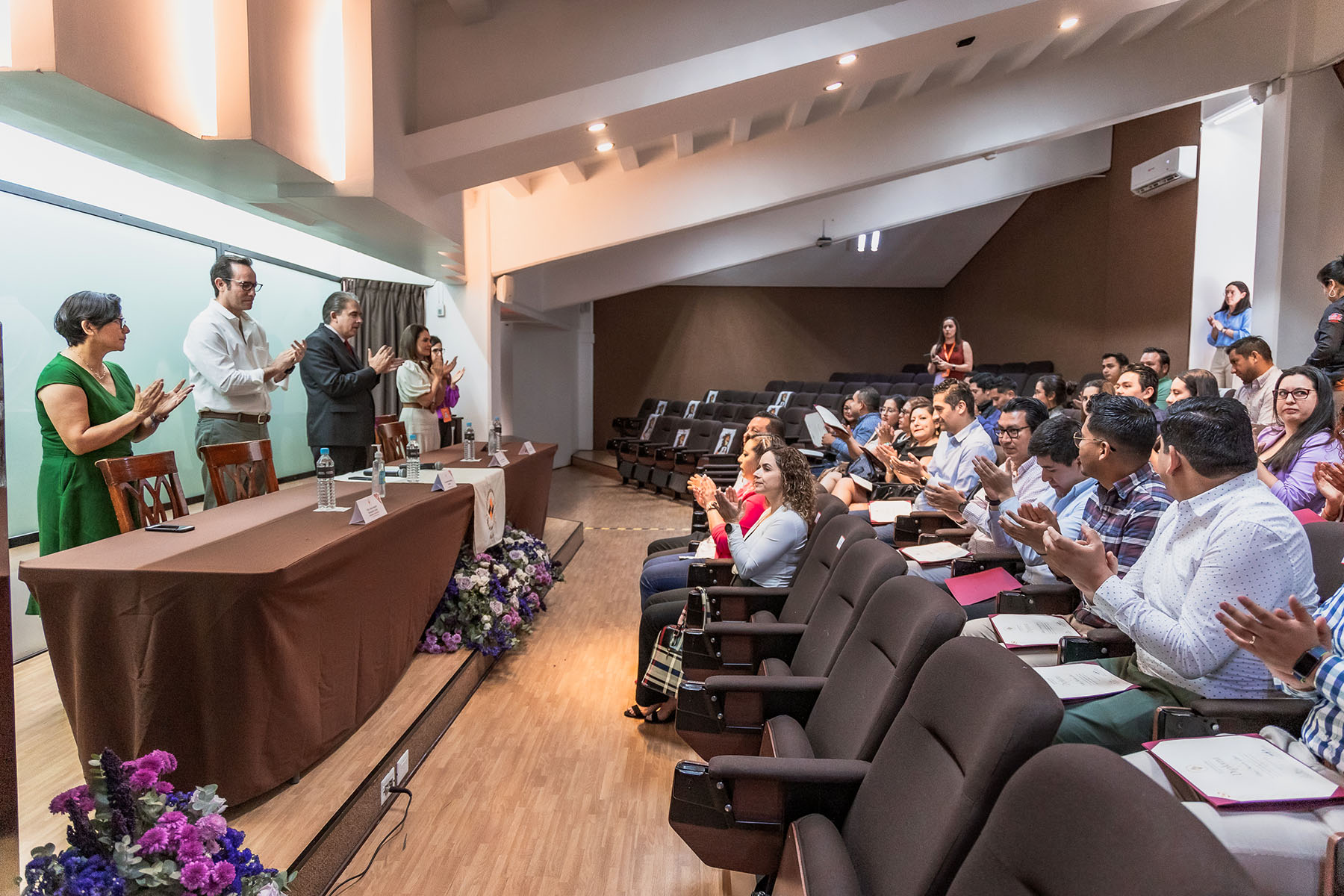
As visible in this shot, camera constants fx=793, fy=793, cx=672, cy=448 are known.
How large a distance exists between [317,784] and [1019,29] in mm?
4946

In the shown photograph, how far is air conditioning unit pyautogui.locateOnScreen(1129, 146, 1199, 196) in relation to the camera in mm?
7586

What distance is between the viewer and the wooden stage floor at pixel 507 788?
2.02m

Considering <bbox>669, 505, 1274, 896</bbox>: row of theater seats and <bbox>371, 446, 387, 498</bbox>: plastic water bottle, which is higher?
<bbox>371, 446, 387, 498</bbox>: plastic water bottle

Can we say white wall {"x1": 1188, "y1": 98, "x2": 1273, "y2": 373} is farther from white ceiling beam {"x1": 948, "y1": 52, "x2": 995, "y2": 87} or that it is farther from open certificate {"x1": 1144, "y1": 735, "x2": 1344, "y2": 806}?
open certificate {"x1": 1144, "y1": 735, "x2": 1344, "y2": 806}

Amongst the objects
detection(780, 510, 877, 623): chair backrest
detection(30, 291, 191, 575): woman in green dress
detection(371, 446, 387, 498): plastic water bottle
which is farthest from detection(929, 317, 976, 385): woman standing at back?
detection(30, 291, 191, 575): woman in green dress

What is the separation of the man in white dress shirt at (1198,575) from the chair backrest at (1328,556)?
317 mm

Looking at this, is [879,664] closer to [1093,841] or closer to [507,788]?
[1093,841]

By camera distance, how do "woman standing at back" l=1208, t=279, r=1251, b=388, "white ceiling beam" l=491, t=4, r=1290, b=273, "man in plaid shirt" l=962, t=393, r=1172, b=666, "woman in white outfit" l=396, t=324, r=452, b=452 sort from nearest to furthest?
"man in plaid shirt" l=962, t=393, r=1172, b=666 → "woman in white outfit" l=396, t=324, r=452, b=452 → "woman standing at back" l=1208, t=279, r=1251, b=388 → "white ceiling beam" l=491, t=4, r=1290, b=273

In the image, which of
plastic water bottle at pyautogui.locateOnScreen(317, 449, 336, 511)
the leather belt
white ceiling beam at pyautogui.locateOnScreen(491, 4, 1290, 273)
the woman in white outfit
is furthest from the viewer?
white ceiling beam at pyautogui.locateOnScreen(491, 4, 1290, 273)

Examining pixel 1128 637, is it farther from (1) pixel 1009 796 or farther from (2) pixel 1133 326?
(2) pixel 1133 326

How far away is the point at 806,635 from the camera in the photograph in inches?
86.7

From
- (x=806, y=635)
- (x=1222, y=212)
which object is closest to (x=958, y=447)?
(x=806, y=635)

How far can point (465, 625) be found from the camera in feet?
11.2

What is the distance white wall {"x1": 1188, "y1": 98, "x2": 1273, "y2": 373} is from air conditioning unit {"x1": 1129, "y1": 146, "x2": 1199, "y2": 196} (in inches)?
3.8
